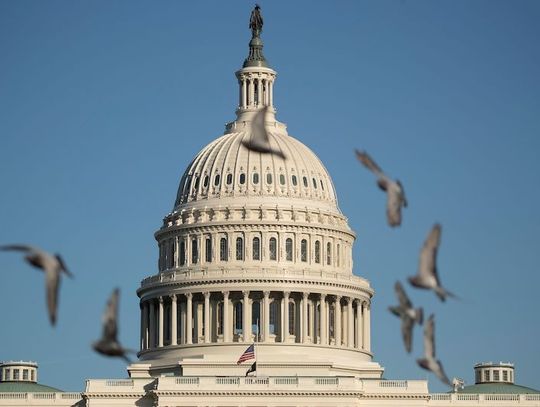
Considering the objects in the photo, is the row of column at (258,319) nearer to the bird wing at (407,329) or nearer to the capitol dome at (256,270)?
the capitol dome at (256,270)

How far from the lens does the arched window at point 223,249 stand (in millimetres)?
175000

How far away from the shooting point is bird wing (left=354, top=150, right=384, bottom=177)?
30031 mm

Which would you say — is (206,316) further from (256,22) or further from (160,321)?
(256,22)

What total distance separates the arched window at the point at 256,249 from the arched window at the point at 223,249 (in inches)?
113

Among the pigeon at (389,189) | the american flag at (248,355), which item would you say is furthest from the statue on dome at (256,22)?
the pigeon at (389,189)

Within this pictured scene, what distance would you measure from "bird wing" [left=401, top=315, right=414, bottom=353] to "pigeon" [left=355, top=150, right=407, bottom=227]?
5.84ft

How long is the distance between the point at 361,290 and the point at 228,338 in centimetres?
1635

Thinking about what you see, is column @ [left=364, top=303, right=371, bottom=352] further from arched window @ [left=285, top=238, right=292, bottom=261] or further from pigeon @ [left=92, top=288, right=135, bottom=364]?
pigeon @ [left=92, top=288, right=135, bottom=364]

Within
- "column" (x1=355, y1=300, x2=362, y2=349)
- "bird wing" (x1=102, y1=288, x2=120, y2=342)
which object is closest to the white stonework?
"column" (x1=355, y1=300, x2=362, y2=349)

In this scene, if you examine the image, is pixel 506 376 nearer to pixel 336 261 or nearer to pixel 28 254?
pixel 336 261

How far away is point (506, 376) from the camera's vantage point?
570 feet

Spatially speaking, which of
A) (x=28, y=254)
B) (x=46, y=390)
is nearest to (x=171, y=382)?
(x=46, y=390)

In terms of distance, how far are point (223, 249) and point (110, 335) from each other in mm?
146538

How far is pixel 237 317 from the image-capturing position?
6767 inches
